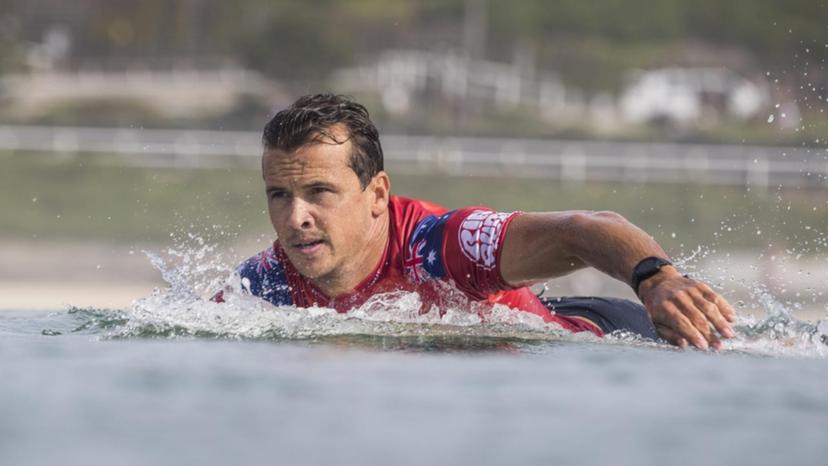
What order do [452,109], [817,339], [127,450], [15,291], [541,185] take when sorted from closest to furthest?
[127,450] → [817,339] → [15,291] → [541,185] → [452,109]

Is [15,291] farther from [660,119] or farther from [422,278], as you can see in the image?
[660,119]

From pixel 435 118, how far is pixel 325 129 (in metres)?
30.0

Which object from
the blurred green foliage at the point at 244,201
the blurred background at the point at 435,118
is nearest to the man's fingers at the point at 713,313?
the blurred background at the point at 435,118

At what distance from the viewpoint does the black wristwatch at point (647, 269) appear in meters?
4.41

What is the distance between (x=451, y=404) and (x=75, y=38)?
1511 inches

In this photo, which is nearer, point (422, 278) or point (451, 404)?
point (451, 404)

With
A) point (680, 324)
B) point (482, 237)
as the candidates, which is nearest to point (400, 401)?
point (680, 324)

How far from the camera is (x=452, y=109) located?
118 ft

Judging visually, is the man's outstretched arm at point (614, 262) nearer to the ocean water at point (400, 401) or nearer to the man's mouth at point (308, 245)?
the ocean water at point (400, 401)

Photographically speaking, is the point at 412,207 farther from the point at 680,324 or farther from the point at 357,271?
the point at 680,324

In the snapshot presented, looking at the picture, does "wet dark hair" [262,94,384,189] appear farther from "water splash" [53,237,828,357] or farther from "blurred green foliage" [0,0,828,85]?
"blurred green foliage" [0,0,828,85]

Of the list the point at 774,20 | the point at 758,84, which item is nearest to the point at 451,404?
the point at 758,84

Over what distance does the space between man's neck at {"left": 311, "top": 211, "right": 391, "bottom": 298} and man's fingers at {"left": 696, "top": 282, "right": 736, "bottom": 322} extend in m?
1.65

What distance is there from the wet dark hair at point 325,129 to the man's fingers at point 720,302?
172 cm
